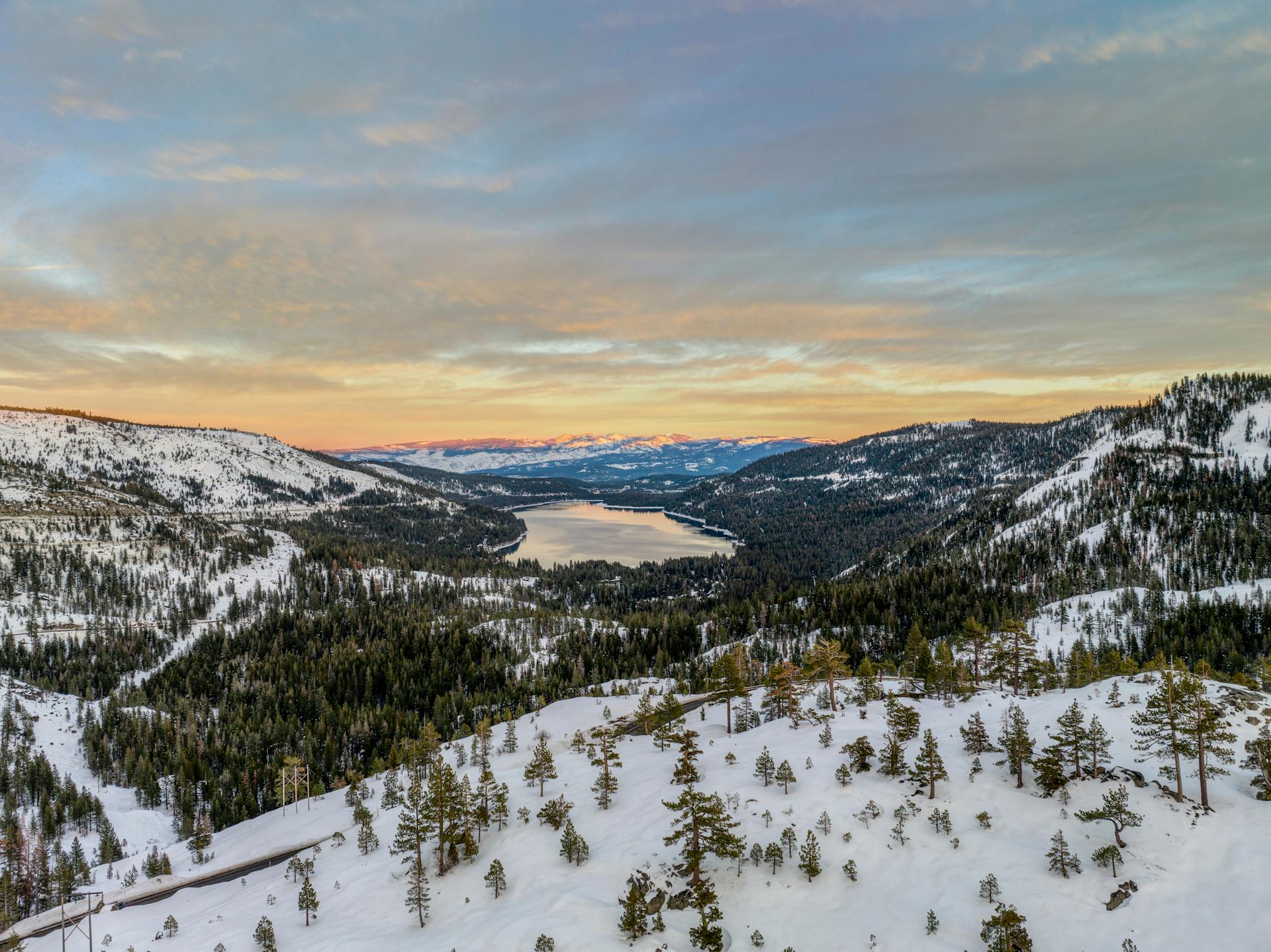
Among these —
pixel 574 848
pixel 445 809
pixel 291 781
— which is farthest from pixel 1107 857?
pixel 291 781

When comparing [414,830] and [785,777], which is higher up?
[785,777]

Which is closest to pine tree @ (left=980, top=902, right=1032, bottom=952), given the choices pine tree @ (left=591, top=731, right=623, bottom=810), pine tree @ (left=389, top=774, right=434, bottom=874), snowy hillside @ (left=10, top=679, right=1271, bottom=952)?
snowy hillside @ (left=10, top=679, right=1271, bottom=952)

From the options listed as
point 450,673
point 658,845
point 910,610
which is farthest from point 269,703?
point 910,610

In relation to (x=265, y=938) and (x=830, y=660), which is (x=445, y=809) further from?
(x=830, y=660)

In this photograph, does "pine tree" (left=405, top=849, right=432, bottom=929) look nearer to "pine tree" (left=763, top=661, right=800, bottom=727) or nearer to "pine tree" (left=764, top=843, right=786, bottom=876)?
"pine tree" (left=764, top=843, right=786, bottom=876)

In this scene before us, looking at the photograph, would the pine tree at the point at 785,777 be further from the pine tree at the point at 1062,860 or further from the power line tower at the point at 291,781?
the power line tower at the point at 291,781

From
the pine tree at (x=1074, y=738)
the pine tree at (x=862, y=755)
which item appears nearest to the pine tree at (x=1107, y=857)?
the pine tree at (x=1074, y=738)

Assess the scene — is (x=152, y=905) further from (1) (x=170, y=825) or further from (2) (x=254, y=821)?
(1) (x=170, y=825)
